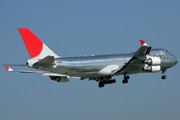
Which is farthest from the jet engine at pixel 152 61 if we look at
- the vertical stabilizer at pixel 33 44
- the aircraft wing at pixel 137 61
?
the vertical stabilizer at pixel 33 44

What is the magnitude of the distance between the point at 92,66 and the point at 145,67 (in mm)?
8392

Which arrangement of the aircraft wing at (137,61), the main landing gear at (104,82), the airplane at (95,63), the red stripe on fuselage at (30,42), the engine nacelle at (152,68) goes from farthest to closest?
the main landing gear at (104,82) → the engine nacelle at (152,68) → the aircraft wing at (137,61) → the red stripe on fuselage at (30,42) → the airplane at (95,63)

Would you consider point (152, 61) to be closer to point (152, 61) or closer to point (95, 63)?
point (152, 61)

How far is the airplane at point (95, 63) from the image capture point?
6969 cm

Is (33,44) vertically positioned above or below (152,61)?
above

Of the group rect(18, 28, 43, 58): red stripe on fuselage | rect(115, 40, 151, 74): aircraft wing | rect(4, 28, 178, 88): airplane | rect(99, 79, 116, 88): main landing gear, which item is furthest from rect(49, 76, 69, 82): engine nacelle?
rect(115, 40, 151, 74): aircraft wing

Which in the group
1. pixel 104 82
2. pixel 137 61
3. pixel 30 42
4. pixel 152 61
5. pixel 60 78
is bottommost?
pixel 104 82

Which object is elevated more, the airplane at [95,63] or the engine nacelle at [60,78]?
the airplane at [95,63]

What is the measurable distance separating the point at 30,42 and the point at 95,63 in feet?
34.2

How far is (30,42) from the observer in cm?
7131

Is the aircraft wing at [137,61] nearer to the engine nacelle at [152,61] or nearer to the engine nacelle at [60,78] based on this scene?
the engine nacelle at [152,61]

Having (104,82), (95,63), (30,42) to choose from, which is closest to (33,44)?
(30,42)

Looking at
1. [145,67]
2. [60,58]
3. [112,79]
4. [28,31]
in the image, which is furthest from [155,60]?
[28,31]

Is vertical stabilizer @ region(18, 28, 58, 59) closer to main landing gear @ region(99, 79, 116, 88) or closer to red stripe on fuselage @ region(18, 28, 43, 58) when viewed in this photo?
red stripe on fuselage @ region(18, 28, 43, 58)
